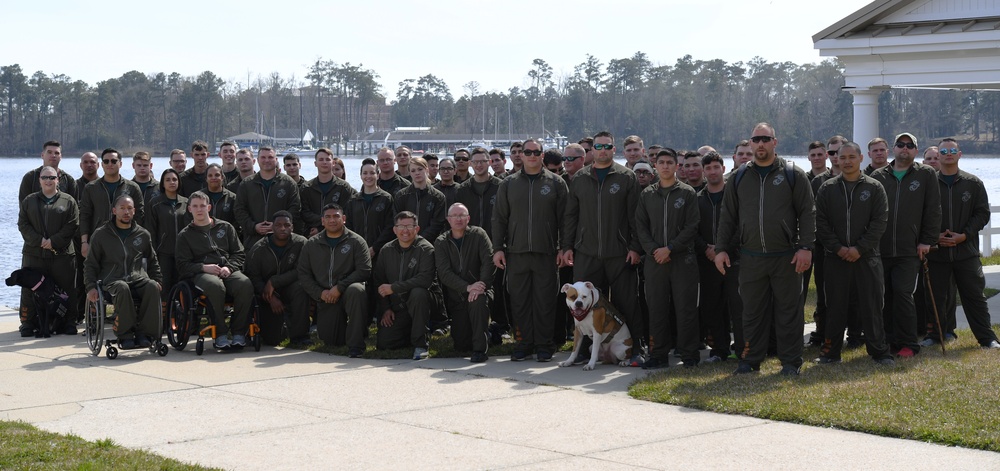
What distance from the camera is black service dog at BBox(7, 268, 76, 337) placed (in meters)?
12.9

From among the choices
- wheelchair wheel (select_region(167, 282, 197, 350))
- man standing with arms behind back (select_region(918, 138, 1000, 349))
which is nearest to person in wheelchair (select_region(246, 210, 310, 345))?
wheelchair wheel (select_region(167, 282, 197, 350))

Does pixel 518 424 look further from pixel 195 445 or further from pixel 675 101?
pixel 675 101

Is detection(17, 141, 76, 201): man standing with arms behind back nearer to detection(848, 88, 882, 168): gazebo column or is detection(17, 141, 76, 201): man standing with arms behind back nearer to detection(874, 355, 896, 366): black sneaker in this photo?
detection(874, 355, 896, 366): black sneaker

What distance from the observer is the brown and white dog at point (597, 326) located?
10.5m

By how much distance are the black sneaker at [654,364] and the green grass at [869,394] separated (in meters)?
0.33

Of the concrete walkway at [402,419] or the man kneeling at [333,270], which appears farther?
the man kneeling at [333,270]

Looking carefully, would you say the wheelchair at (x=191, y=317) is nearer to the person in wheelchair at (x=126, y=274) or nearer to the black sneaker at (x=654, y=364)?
the person in wheelchair at (x=126, y=274)

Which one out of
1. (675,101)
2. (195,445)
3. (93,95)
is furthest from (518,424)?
(93,95)

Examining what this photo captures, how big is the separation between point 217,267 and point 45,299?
7.86 feet

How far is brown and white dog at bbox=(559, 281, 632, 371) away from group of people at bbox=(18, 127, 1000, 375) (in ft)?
0.53

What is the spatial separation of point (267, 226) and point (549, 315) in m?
3.49

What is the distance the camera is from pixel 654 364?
35.1ft

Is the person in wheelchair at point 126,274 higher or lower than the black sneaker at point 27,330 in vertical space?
higher

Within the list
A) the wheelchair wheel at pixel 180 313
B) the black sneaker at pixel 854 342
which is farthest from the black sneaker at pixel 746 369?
the wheelchair wheel at pixel 180 313
